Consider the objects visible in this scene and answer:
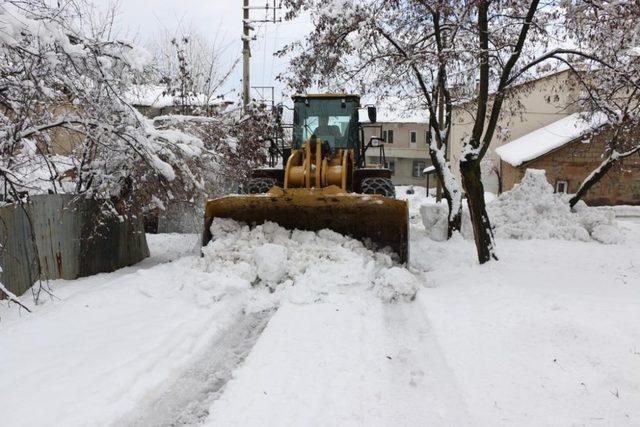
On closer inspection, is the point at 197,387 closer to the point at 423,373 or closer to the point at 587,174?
the point at 423,373

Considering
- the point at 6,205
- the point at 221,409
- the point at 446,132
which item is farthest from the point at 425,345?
the point at 446,132

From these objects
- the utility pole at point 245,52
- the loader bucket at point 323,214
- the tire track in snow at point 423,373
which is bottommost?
the tire track in snow at point 423,373

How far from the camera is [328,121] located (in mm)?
10297

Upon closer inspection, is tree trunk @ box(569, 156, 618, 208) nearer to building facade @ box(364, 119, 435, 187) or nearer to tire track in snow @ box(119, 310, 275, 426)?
tire track in snow @ box(119, 310, 275, 426)

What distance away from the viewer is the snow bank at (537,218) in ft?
39.8

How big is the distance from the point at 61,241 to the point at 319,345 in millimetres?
4911

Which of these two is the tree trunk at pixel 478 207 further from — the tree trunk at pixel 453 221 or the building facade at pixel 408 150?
the building facade at pixel 408 150

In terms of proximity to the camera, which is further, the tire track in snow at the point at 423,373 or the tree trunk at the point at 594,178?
the tree trunk at the point at 594,178

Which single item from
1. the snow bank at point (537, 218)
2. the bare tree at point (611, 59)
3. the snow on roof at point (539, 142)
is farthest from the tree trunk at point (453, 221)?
the snow on roof at point (539, 142)

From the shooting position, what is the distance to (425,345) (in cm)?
486

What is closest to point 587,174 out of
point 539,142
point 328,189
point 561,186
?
point 561,186

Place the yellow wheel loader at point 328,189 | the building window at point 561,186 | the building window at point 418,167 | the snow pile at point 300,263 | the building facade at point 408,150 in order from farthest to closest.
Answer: the building window at point 418,167
the building facade at point 408,150
the building window at point 561,186
the yellow wheel loader at point 328,189
the snow pile at point 300,263

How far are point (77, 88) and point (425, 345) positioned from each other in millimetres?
4259

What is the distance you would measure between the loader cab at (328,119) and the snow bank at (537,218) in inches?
128
